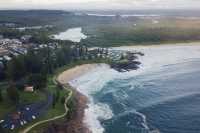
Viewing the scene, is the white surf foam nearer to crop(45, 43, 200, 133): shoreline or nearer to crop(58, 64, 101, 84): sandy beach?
crop(45, 43, 200, 133): shoreline

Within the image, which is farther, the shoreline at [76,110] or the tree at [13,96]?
the tree at [13,96]

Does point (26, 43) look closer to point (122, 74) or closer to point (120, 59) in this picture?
point (120, 59)

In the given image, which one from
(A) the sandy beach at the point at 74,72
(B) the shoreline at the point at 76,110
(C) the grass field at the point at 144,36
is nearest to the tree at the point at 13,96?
(B) the shoreline at the point at 76,110

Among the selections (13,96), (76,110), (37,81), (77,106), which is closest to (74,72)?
(37,81)

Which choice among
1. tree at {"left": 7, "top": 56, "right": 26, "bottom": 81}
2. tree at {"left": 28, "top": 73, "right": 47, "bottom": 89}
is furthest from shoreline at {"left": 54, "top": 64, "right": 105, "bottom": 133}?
tree at {"left": 7, "top": 56, "right": 26, "bottom": 81}

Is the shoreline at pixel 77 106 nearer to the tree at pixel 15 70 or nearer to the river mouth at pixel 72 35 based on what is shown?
the tree at pixel 15 70
